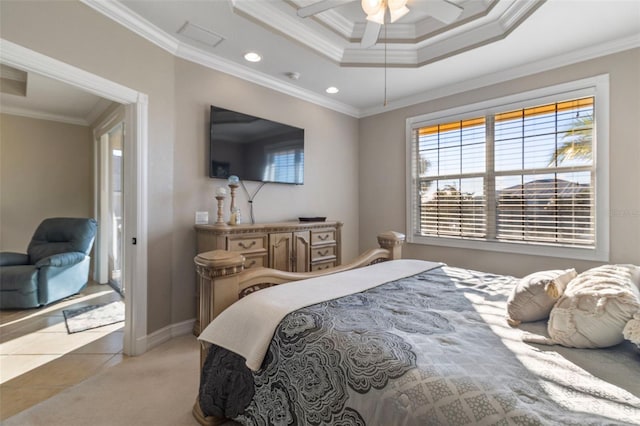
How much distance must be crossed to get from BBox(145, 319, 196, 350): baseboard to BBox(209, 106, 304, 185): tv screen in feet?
4.65

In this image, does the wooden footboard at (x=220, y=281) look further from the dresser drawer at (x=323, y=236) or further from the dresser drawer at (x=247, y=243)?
the dresser drawer at (x=323, y=236)

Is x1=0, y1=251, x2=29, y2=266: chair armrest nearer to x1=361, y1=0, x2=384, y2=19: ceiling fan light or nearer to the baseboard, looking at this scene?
the baseboard

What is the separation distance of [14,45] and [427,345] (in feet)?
8.55

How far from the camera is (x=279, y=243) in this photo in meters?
3.04

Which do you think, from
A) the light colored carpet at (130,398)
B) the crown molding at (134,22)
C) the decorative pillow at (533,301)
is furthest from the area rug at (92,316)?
the decorative pillow at (533,301)

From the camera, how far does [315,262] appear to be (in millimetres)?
3367

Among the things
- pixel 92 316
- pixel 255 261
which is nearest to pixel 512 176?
pixel 255 261

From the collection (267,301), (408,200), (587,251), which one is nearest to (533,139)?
(587,251)

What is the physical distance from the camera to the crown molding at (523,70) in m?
2.62

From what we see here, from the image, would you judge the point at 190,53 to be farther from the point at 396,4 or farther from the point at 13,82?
the point at 13,82

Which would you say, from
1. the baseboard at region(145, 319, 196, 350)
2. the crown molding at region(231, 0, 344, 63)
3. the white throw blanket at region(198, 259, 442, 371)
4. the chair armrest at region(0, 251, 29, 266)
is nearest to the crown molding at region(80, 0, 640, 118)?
the crown molding at region(231, 0, 344, 63)

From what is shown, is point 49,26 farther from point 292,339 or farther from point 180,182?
point 292,339

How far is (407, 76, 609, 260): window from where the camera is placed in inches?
109

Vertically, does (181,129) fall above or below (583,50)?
below
